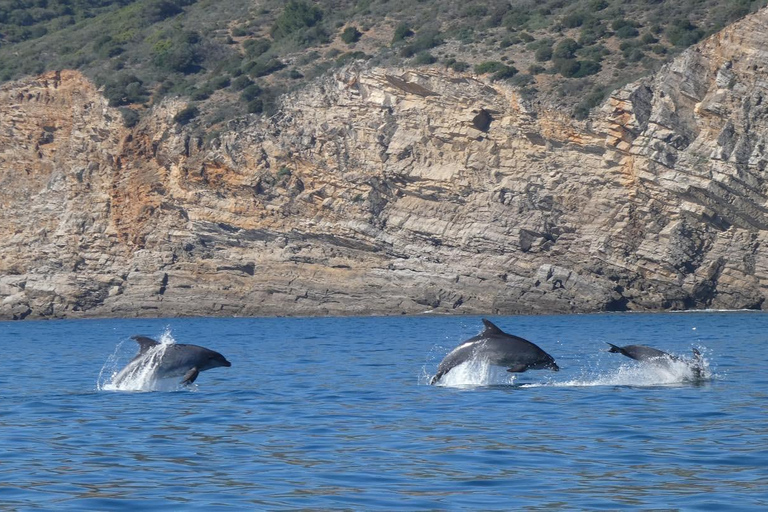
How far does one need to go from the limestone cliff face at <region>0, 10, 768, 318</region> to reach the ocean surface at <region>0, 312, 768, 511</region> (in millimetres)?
26565

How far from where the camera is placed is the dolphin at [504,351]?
59.4ft

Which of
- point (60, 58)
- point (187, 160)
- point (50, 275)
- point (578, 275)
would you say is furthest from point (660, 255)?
point (60, 58)

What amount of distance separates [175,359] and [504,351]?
207 inches

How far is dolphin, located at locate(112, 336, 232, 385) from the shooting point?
18.4 m

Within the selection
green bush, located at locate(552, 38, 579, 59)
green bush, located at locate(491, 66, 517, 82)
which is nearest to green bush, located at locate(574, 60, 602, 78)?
green bush, located at locate(552, 38, 579, 59)

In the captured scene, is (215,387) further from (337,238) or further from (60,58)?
(60,58)

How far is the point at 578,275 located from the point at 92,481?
4436cm

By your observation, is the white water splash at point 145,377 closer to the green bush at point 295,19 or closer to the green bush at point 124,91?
the green bush at point 124,91

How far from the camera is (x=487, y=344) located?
727 inches

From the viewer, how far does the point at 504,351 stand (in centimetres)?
1830

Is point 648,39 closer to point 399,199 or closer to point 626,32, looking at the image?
point 626,32

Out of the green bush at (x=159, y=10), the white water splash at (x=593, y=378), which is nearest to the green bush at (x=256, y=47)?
the green bush at (x=159, y=10)

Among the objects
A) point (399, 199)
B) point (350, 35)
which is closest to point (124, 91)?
point (350, 35)

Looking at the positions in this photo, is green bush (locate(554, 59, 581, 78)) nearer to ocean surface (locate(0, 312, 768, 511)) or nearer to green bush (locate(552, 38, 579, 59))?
green bush (locate(552, 38, 579, 59))
